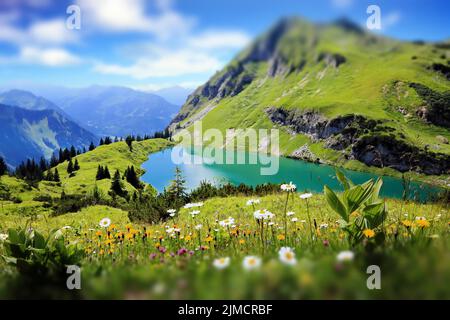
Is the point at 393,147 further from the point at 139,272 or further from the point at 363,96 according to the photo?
the point at 139,272

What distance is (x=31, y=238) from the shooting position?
431cm

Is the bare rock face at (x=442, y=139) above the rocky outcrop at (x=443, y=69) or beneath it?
beneath

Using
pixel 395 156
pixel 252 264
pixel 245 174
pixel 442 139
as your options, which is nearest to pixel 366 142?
pixel 395 156

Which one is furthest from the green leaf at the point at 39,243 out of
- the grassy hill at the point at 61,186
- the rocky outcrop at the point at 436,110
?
the rocky outcrop at the point at 436,110

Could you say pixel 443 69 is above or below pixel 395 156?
above

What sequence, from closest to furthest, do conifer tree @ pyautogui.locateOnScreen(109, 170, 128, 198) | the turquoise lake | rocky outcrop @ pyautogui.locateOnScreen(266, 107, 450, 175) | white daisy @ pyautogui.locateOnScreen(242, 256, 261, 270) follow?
white daisy @ pyautogui.locateOnScreen(242, 256, 261, 270), conifer tree @ pyautogui.locateOnScreen(109, 170, 128, 198), the turquoise lake, rocky outcrop @ pyautogui.locateOnScreen(266, 107, 450, 175)

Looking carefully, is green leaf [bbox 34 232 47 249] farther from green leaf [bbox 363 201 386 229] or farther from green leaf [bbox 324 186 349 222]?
green leaf [bbox 363 201 386 229]

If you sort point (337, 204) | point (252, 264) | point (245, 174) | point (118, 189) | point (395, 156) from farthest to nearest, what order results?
point (395, 156) → point (245, 174) → point (118, 189) → point (337, 204) → point (252, 264)

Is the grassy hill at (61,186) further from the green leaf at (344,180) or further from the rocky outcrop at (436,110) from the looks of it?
the rocky outcrop at (436,110)

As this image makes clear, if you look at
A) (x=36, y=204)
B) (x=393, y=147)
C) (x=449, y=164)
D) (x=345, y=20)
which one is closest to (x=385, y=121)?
(x=393, y=147)

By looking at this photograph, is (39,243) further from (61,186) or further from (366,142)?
(366,142)

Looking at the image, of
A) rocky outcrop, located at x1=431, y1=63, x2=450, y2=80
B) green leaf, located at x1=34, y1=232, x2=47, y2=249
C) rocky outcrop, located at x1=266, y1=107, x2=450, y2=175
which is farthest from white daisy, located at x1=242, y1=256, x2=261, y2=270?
rocky outcrop, located at x1=431, y1=63, x2=450, y2=80

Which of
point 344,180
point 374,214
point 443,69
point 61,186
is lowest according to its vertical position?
point 374,214

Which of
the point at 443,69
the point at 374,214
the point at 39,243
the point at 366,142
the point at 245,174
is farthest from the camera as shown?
the point at 443,69
